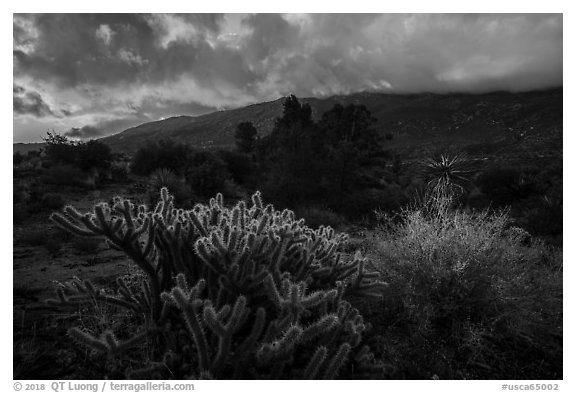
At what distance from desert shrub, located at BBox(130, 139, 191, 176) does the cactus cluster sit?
1589cm

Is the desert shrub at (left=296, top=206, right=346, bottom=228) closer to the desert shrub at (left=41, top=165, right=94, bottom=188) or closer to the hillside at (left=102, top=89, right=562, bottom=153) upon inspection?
the desert shrub at (left=41, top=165, right=94, bottom=188)

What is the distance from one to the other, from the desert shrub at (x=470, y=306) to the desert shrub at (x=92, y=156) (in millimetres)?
14977

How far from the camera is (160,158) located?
64.0 ft

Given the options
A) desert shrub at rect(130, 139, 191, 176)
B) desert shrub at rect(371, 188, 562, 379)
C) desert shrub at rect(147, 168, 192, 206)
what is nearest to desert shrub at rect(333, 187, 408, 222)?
desert shrub at rect(147, 168, 192, 206)

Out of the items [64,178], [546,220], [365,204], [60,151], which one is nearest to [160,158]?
[60,151]

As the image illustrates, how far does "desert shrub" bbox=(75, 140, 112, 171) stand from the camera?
15312 mm

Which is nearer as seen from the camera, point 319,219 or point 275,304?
point 275,304

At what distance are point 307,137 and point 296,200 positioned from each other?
4276 mm

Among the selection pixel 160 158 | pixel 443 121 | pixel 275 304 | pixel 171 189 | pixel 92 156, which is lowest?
pixel 275 304

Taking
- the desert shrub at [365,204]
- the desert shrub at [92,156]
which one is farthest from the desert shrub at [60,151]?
the desert shrub at [365,204]

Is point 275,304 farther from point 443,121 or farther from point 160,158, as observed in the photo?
point 443,121

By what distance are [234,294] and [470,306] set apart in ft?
8.59

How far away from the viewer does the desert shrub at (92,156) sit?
15312mm
